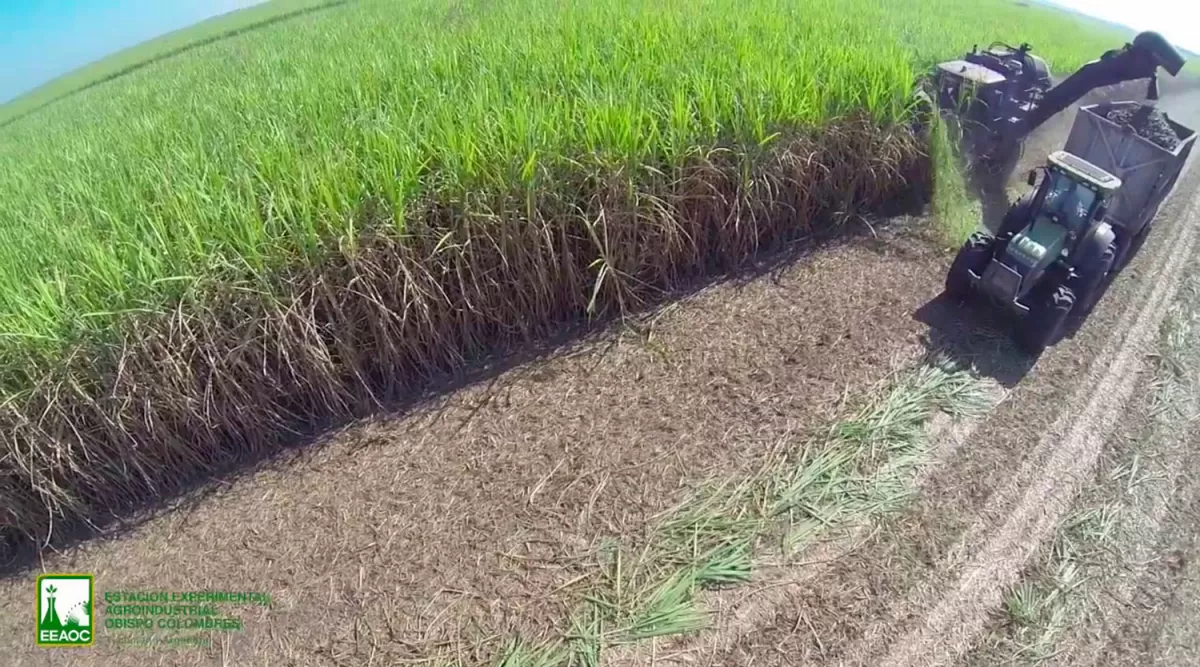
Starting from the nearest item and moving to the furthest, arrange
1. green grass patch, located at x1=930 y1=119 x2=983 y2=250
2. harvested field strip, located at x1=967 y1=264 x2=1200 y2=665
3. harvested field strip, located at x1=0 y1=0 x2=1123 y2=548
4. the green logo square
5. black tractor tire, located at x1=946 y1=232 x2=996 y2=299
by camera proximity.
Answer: harvested field strip, located at x1=967 y1=264 x2=1200 y2=665
the green logo square
harvested field strip, located at x1=0 y1=0 x2=1123 y2=548
black tractor tire, located at x1=946 y1=232 x2=996 y2=299
green grass patch, located at x1=930 y1=119 x2=983 y2=250

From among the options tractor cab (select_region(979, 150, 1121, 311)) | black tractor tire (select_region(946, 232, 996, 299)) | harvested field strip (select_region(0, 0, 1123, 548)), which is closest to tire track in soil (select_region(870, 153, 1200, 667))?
tractor cab (select_region(979, 150, 1121, 311))

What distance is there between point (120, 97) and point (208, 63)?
132cm

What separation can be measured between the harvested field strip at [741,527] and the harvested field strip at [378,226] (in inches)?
52.2

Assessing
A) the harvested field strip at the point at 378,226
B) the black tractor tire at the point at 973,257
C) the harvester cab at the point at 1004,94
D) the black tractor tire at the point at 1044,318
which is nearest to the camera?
the harvested field strip at the point at 378,226

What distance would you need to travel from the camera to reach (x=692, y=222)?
11.5 feet

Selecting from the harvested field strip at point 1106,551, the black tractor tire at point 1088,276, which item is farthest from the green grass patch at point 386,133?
the harvested field strip at point 1106,551

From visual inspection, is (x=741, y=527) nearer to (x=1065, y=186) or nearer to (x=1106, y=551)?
(x=1106, y=551)

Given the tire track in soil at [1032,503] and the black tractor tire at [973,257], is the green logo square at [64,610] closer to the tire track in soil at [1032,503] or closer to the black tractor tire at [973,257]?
the tire track in soil at [1032,503]

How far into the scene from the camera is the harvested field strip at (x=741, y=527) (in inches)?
81.1

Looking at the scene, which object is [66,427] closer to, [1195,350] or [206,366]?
[206,366]

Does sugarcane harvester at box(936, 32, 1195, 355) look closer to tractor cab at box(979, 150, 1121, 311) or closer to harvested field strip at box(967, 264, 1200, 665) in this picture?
tractor cab at box(979, 150, 1121, 311)

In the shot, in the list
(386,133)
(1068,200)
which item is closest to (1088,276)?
(1068,200)

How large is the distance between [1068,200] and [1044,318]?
647 millimetres

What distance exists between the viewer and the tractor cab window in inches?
118
